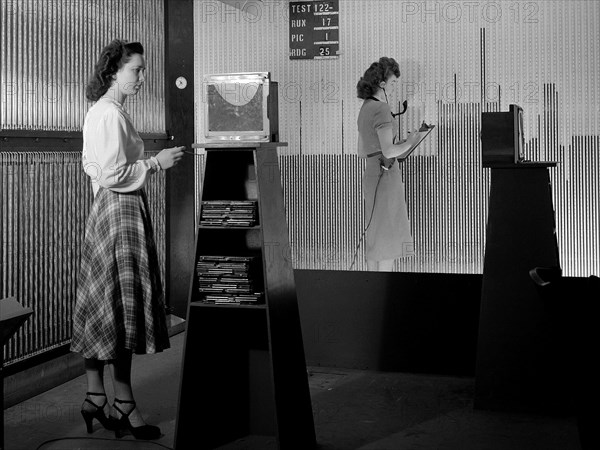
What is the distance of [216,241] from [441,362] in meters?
2.11

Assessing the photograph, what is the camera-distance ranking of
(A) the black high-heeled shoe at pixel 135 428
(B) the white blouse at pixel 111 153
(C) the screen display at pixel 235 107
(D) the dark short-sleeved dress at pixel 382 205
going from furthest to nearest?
(D) the dark short-sleeved dress at pixel 382 205, (A) the black high-heeled shoe at pixel 135 428, (B) the white blouse at pixel 111 153, (C) the screen display at pixel 235 107

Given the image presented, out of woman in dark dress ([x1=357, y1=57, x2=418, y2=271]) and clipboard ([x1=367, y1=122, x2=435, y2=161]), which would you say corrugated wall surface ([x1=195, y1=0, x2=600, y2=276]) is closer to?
woman in dark dress ([x1=357, y1=57, x2=418, y2=271])

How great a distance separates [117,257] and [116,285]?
135 millimetres

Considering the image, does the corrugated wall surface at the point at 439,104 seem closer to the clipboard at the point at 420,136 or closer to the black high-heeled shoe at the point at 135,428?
the clipboard at the point at 420,136

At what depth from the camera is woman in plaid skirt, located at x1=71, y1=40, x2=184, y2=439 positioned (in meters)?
4.26

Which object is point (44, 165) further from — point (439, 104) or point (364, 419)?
point (439, 104)

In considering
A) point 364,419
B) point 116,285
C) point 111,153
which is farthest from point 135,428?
point 111,153

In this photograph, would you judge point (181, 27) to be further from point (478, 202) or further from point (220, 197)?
point (220, 197)

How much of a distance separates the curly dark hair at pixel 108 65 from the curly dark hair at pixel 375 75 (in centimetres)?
206

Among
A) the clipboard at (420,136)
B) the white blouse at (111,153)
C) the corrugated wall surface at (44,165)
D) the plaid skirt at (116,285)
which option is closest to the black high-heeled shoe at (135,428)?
the plaid skirt at (116,285)

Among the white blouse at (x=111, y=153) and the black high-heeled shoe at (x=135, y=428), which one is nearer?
the white blouse at (x=111, y=153)

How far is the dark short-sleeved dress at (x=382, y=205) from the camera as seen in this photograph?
20.2 feet

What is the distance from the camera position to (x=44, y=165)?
5289 mm

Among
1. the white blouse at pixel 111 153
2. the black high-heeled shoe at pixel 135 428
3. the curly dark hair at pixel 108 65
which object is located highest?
the curly dark hair at pixel 108 65
